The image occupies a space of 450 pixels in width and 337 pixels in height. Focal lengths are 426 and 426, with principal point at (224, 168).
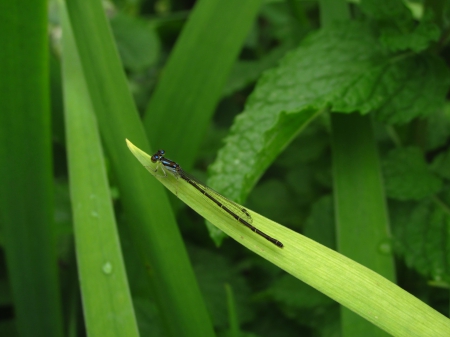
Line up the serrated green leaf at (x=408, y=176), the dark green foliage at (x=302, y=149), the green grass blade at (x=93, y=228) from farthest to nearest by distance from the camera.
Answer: the serrated green leaf at (x=408, y=176), the dark green foliage at (x=302, y=149), the green grass blade at (x=93, y=228)

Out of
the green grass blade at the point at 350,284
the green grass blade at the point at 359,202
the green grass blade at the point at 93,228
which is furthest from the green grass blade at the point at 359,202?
the green grass blade at the point at 93,228

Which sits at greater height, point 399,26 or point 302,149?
point 399,26

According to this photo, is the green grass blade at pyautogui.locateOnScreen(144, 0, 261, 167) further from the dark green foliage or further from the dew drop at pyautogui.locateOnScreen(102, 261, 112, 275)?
the dew drop at pyautogui.locateOnScreen(102, 261, 112, 275)

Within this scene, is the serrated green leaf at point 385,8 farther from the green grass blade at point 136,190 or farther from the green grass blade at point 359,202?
the green grass blade at point 136,190

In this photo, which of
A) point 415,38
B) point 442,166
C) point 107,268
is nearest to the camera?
point 107,268

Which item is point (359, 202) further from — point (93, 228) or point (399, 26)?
point (93, 228)

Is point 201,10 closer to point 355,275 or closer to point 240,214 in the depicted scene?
point 240,214

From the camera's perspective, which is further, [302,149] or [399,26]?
[302,149]

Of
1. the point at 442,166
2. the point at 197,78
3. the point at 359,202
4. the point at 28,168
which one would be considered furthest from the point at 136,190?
the point at 442,166
